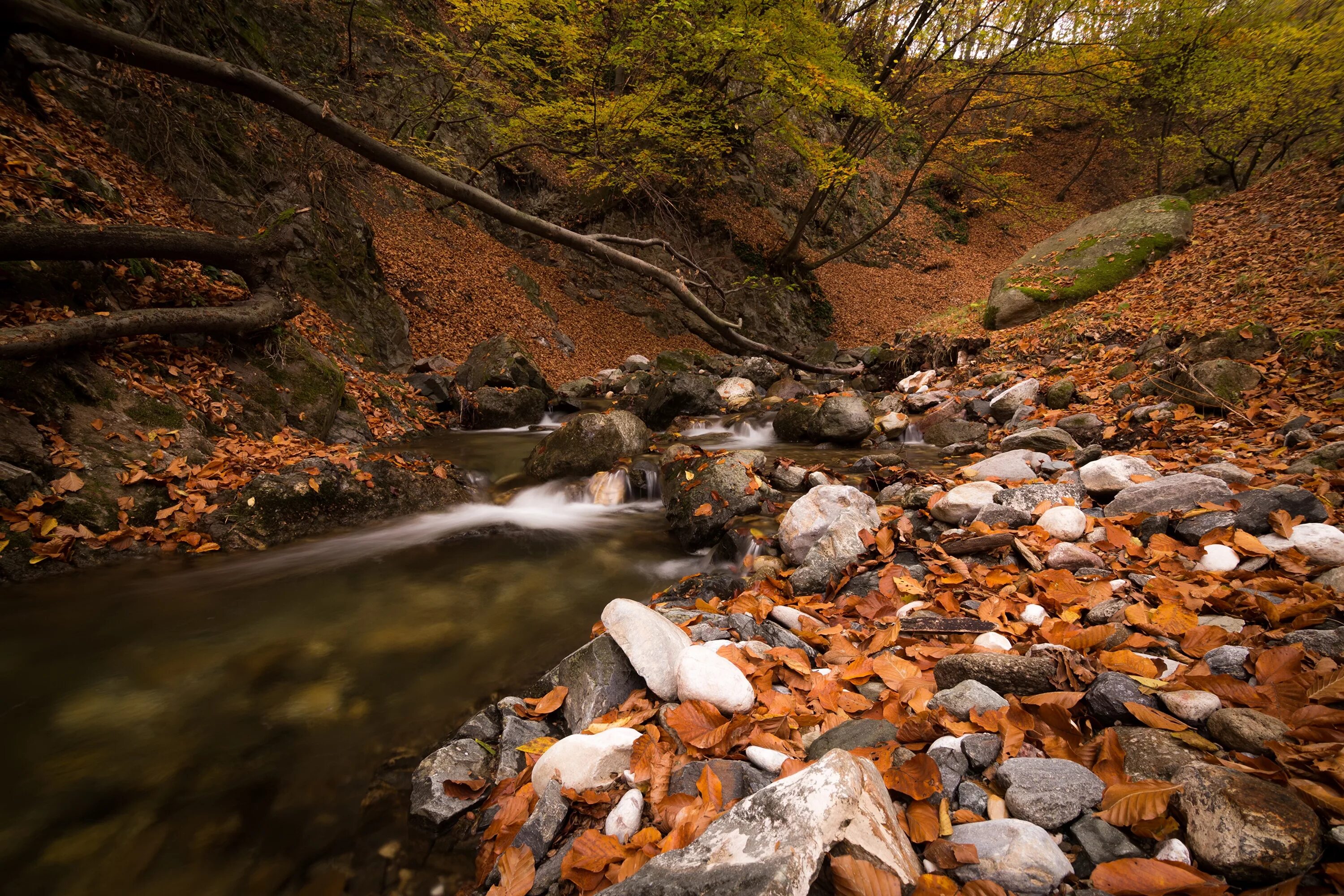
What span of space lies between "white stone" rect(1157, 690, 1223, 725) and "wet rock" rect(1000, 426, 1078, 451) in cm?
400

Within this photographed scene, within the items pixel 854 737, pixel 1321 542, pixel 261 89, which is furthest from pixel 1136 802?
pixel 261 89

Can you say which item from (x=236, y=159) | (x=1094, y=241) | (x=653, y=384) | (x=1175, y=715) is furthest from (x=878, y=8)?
(x=1175, y=715)

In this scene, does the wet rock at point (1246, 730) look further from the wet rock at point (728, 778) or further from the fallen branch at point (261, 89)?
the fallen branch at point (261, 89)

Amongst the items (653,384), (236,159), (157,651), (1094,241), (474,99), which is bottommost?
(157,651)

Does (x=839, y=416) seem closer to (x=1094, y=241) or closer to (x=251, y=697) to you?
(x=251, y=697)

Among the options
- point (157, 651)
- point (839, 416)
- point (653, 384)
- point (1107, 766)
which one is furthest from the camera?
point (653, 384)

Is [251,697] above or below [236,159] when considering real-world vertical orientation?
below

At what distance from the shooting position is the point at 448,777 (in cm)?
223

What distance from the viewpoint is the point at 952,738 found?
1.73 m

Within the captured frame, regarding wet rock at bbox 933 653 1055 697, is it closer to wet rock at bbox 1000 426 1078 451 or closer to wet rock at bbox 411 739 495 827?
wet rock at bbox 411 739 495 827

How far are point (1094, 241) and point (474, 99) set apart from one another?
15.3m

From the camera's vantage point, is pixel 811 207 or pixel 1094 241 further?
pixel 811 207

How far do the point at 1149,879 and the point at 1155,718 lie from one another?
1.86 ft

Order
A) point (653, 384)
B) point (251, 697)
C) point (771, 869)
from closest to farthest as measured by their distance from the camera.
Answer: point (771, 869), point (251, 697), point (653, 384)
